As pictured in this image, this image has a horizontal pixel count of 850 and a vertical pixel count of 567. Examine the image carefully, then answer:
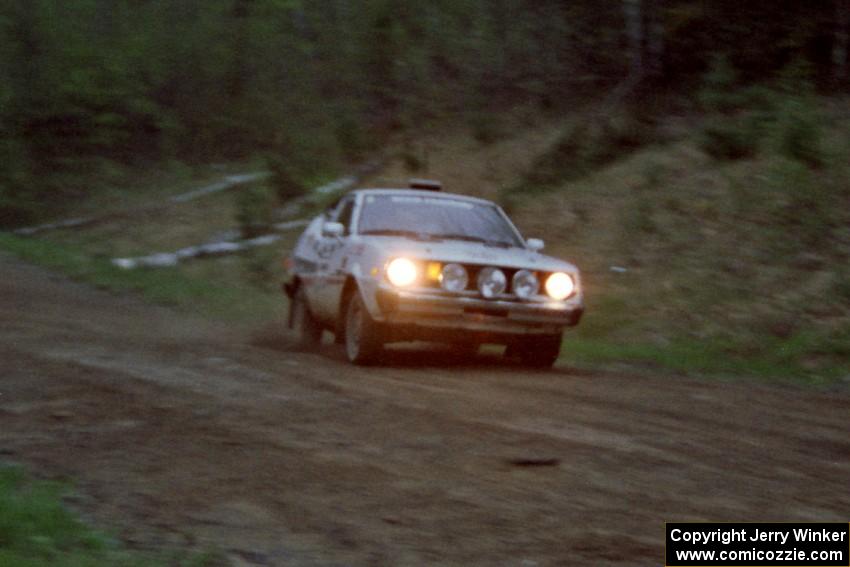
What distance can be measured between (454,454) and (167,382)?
3117mm

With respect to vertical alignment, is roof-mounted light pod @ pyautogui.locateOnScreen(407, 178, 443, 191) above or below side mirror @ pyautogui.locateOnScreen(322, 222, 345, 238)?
above

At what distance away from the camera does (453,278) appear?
1038 centimetres

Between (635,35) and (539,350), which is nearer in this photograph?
(539,350)

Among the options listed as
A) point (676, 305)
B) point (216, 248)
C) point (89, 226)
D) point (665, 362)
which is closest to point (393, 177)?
point (216, 248)

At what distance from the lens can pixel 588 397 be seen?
897 centimetres

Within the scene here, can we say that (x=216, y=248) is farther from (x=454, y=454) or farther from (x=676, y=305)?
(x=454, y=454)

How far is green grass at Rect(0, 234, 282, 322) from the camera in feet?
58.5

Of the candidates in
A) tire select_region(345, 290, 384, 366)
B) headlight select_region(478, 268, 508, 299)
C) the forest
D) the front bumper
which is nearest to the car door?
tire select_region(345, 290, 384, 366)

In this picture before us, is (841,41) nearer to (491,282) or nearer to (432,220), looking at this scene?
(432,220)

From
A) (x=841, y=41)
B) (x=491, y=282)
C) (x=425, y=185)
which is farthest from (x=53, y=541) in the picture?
(x=841, y=41)

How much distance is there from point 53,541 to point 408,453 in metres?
2.22

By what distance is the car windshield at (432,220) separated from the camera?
11359 millimetres

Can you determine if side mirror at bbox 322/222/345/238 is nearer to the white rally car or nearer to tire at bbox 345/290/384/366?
the white rally car

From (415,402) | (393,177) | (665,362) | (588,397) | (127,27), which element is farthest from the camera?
(127,27)
